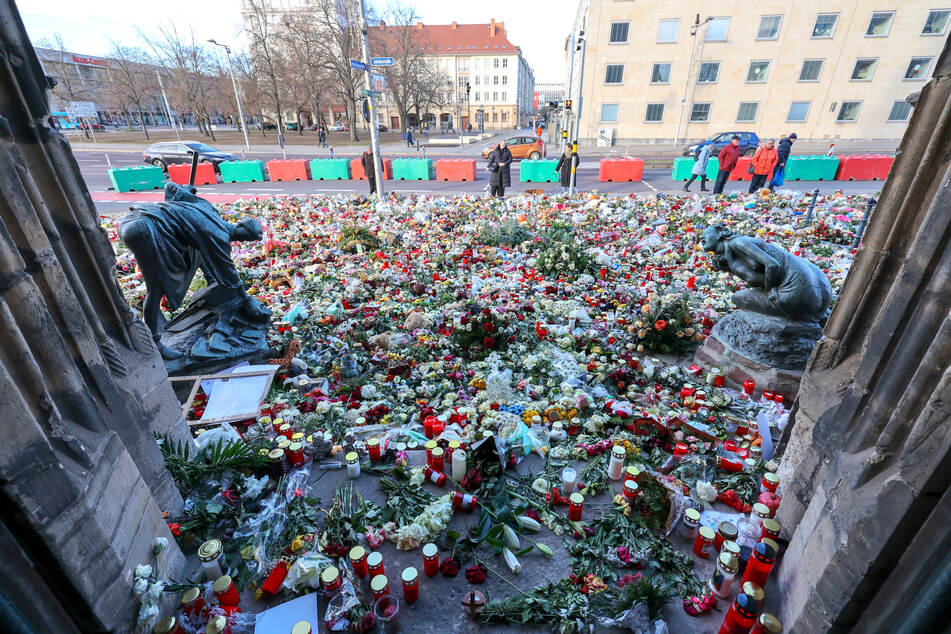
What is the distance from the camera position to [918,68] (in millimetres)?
23734

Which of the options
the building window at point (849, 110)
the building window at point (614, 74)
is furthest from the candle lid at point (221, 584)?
the building window at point (849, 110)

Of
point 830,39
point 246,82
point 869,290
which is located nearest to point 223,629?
point 869,290

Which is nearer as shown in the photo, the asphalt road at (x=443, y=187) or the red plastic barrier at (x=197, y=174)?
the asphalt road at (x=443, y=187)

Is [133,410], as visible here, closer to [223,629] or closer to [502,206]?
[223,629]

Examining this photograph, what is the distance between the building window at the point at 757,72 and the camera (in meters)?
24.5

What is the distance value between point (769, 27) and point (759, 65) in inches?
71.7

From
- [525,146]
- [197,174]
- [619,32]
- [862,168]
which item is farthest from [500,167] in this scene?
[619,32]

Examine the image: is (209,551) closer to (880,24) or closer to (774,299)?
(774,299)

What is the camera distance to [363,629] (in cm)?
215

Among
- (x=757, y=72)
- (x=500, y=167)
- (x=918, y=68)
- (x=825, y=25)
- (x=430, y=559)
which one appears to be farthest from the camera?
(x=757, y=72)

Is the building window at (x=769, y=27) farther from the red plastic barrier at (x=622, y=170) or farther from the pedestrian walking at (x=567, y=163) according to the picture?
the pedestrian walking at (x=567, y=163)

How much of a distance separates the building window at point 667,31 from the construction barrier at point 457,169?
16.3 m

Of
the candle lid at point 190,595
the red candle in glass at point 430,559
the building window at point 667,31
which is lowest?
the red candle in glass at point 430,559

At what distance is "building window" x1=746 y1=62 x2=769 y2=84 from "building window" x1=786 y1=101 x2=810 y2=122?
2.37 metres
